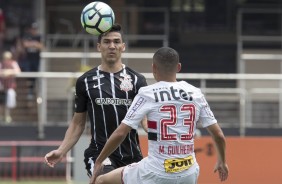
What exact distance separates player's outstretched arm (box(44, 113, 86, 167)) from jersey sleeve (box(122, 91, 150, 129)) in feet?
5.08

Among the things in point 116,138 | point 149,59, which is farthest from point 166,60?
point 149,59

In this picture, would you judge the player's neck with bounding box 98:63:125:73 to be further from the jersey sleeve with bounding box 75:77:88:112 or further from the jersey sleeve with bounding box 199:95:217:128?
the jersey sleeve with bounding box 199:95:217:128

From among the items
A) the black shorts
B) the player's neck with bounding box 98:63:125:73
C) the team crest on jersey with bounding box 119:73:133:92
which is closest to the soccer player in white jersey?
the black shorts

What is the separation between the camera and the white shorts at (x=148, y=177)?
7.98 m

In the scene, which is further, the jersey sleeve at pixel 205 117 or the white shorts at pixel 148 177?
the jersey sleeve at pixel 205 117

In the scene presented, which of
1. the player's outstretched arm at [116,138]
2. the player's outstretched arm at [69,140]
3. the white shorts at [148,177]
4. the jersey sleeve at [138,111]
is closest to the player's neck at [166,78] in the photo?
the jersey sleeve at [138,111]

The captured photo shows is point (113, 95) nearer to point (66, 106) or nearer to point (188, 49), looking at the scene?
point (66, 106)

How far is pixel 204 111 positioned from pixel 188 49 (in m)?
15.3

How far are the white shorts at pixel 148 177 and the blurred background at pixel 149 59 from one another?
10333 millimetres

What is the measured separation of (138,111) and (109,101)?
1257 millimetres

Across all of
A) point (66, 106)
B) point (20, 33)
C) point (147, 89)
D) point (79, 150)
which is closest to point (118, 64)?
point (147, 89)

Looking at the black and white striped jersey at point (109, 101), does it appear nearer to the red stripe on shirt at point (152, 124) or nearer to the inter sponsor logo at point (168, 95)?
the red stripe on shirt at point (152, 124)

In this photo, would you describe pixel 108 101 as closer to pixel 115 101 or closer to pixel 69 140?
pixel 115 101

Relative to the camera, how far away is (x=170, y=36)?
23.5 meters
